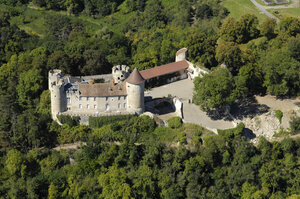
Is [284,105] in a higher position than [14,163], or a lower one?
higher

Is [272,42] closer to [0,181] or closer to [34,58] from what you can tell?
[34,58]

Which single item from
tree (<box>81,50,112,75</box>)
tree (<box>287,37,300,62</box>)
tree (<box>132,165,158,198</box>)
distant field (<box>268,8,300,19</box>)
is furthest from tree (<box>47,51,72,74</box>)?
distant field (<box>268,8,300,19</box>)

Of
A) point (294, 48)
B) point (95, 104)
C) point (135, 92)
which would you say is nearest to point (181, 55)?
point (135, 92)

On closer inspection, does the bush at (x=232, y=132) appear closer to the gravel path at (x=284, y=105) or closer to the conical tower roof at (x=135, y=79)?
the gravel path at (x=284, y=105)

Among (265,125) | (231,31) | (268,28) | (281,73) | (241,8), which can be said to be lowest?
(265,125)

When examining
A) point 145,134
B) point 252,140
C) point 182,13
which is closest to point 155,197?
point 145,134

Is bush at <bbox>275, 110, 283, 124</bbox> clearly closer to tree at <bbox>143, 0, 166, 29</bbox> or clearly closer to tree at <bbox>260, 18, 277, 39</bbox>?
tree at <bbox>260, 18, 277, 39</bbox>

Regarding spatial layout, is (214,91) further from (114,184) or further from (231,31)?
(231,31)
